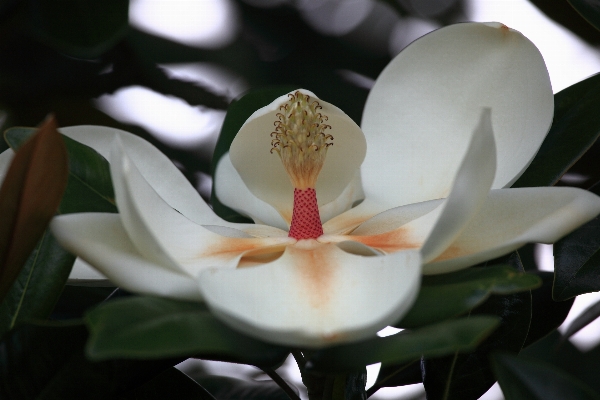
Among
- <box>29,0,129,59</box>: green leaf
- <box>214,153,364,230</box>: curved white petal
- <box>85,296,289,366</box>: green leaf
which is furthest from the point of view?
<box>29,0,129,59</box>: green leaf

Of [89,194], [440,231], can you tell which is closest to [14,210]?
[89,194]

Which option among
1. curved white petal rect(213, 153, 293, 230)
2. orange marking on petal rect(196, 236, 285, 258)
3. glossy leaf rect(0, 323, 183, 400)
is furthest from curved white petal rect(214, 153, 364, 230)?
glossy leaf rect(0, 323, 183, 400)

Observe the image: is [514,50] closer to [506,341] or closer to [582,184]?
[506,341]

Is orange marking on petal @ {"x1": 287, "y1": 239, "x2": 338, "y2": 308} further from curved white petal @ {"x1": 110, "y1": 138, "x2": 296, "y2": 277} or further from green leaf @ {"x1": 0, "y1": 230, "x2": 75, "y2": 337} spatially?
green leaf @ {"x1": 0, "y1": 230, "x2": 75, "y2": 337}

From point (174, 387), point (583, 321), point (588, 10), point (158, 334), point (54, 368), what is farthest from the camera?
point (583, 321)

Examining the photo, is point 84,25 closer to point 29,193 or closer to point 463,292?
point 29,193

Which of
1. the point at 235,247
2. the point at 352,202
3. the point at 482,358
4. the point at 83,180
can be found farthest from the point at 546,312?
the point at 83,180

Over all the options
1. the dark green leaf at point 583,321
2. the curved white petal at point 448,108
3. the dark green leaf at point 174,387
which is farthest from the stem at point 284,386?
the dark green leaf at point 583,321
